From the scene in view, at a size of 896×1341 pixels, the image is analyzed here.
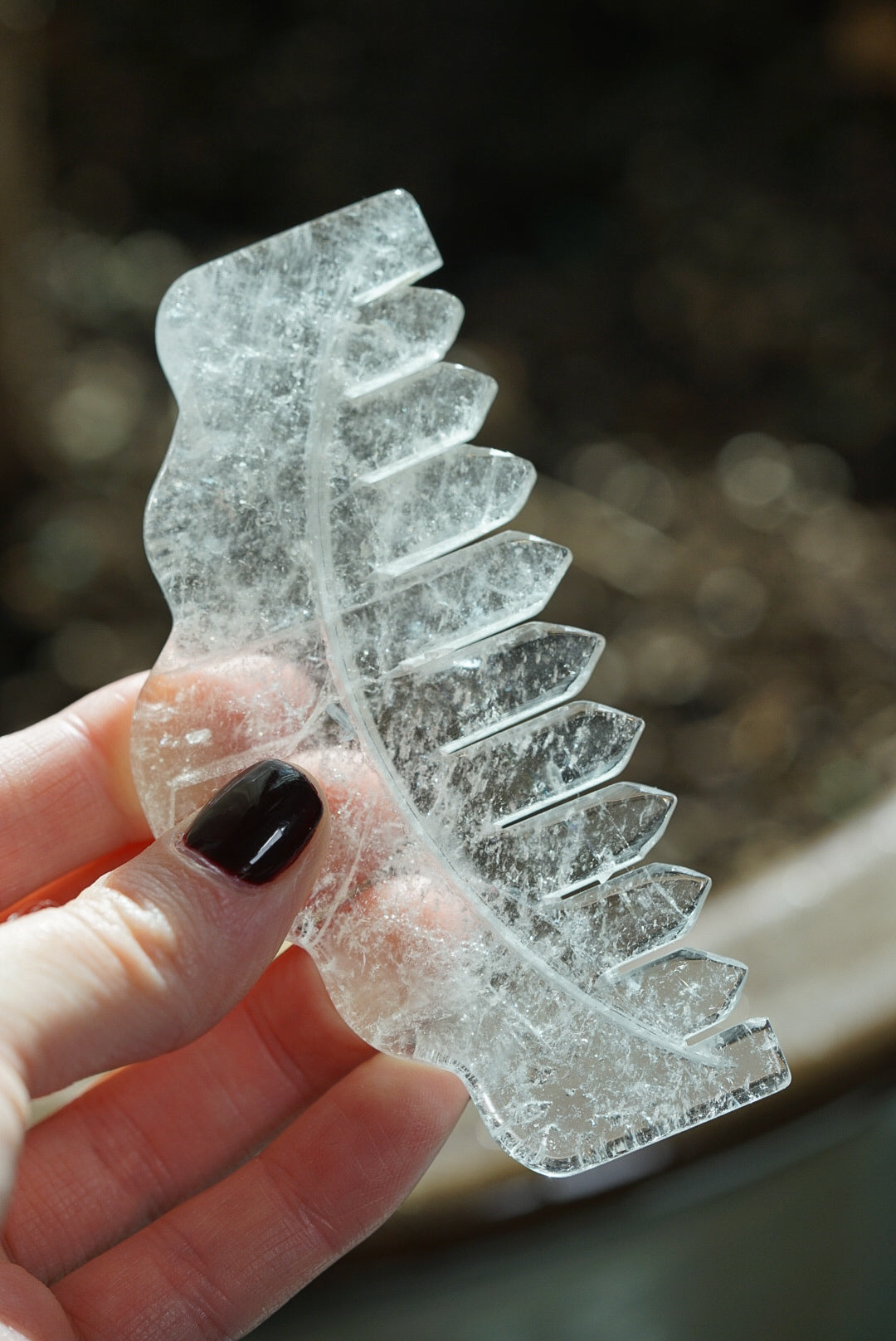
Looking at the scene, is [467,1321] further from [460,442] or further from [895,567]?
[895,567]

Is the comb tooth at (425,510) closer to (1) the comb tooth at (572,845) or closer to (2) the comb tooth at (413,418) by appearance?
(2) the comb tooth at (413,418)

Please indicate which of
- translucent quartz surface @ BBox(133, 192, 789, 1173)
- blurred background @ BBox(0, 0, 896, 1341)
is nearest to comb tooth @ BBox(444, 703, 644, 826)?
translucent quartz surface @ BBox(133, 192, 789, 1173)

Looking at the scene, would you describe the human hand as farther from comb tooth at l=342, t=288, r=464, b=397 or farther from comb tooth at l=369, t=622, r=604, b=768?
comb tooth at l=342, t=288, r=464, b=397

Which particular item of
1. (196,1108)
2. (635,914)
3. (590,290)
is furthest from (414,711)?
(590,290)

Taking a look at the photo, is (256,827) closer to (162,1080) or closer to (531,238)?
(162,1080)

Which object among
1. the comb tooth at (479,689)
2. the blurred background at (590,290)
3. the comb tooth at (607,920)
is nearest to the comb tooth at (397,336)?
the comb tooth at (479,689)
